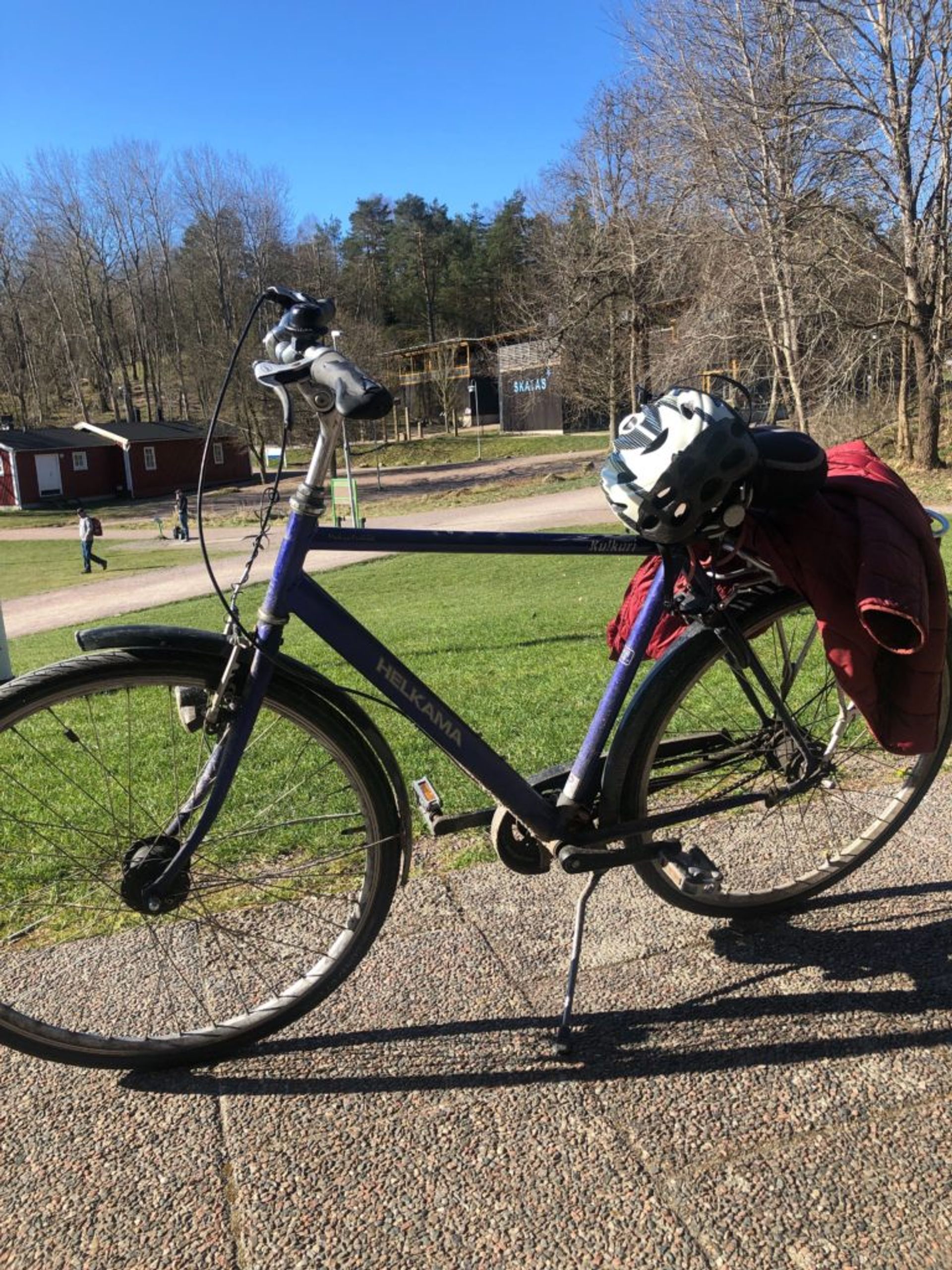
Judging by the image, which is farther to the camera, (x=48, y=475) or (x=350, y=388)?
(x=48, y=475)

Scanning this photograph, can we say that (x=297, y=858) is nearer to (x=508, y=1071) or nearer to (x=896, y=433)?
(x=508, y=1071)

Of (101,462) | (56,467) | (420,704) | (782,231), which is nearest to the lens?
(420,704)

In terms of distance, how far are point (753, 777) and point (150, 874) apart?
1562 millimetres

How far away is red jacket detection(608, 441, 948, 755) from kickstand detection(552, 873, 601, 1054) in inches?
30.5

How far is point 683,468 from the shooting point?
7.00ft

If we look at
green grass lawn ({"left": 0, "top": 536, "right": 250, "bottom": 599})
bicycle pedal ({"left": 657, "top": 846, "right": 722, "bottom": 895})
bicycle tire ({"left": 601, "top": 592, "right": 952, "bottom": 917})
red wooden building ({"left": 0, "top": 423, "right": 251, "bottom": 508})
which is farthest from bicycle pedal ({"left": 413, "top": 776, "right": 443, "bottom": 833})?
red wooden building ({"left": 0, "top": 423, "right": 251, "bottom": 508})

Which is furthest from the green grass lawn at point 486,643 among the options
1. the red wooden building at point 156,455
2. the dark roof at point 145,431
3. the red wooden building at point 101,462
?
the dark roof at point 145,431

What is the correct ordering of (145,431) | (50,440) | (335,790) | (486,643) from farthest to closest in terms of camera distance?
(145,431)
(50,440)
(486,643)
(335,790)

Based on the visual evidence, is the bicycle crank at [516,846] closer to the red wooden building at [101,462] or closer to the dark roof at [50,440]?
the red wooden building at [101,462]

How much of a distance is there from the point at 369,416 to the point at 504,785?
932 mm

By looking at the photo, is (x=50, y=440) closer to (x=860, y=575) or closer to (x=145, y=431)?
(x=145, y=431)

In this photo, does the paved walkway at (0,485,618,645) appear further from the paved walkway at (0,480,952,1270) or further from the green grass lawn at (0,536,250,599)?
the paved walkway at (0,480,952,1270)

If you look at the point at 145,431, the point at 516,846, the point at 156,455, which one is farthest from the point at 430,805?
the point at 145,431

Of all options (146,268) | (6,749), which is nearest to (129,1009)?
(6,749)
